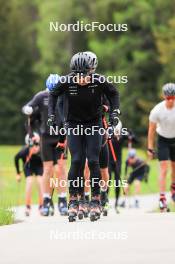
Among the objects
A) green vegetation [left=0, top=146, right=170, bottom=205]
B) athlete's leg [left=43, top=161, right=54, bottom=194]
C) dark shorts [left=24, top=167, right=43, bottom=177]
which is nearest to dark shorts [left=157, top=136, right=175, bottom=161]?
athlete's leg [left=43, top=161, right=54, bottom=194]

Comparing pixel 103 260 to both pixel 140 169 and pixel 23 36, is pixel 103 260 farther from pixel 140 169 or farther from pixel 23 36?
pixel 23 36

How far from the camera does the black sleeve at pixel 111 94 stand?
41.8 feet

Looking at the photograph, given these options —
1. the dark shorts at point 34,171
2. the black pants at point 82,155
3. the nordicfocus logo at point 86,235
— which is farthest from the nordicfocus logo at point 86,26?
the nordicfocus logo at point 86,235

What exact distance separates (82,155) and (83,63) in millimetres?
1083

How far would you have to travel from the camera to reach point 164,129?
54.8ft

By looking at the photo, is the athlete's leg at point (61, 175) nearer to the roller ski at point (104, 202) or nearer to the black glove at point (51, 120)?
the roller ski at point (104, 202)

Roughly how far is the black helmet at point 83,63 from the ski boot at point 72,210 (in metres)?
1.52

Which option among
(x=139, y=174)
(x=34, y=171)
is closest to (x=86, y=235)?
(x=34, y=171)

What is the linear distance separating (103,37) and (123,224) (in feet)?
199

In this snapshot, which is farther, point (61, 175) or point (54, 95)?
point (61, 175)

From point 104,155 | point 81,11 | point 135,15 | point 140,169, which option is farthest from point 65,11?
point 104,155

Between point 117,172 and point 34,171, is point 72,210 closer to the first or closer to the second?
point 117,172

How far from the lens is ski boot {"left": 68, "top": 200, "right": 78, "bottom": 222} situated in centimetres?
1253

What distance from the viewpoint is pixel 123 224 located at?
11.9 m
